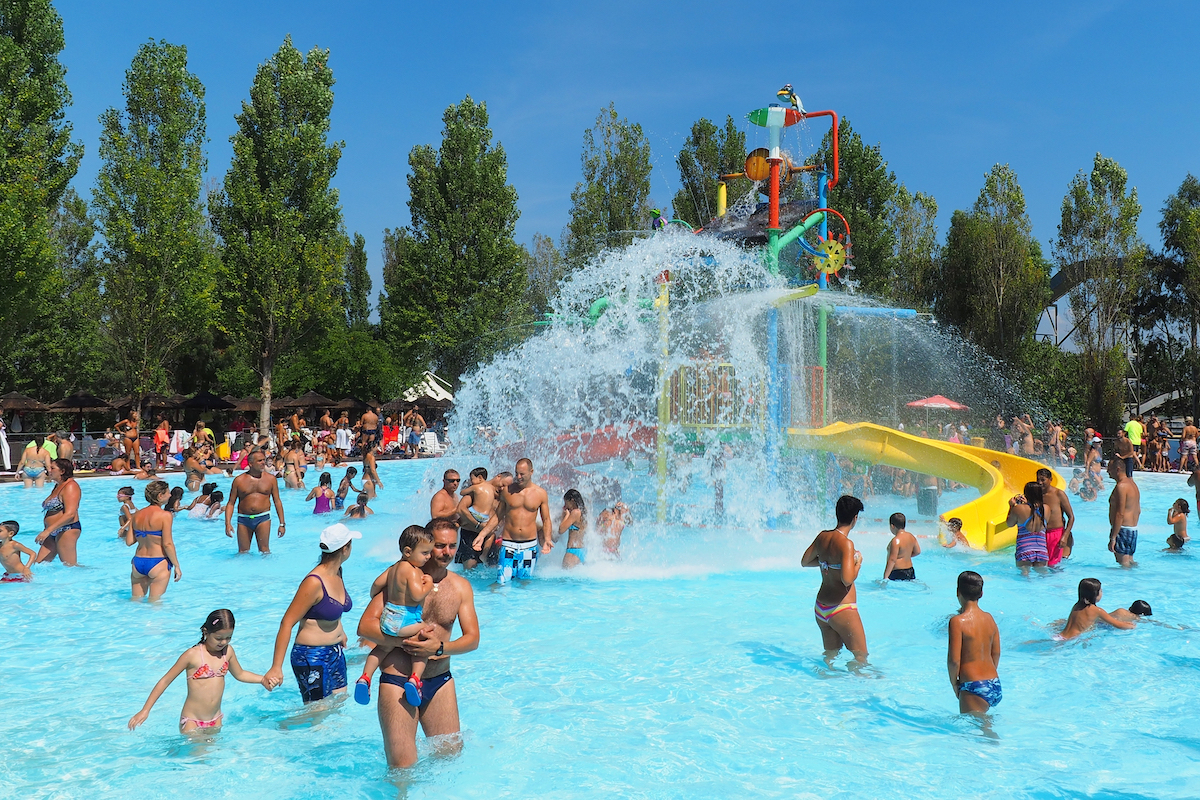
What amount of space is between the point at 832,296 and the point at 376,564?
8.93m

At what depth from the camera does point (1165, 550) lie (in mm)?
11898

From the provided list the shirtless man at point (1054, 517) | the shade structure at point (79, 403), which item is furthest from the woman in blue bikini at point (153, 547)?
the shade structure at point (79, 403)

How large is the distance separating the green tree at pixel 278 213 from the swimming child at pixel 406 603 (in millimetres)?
26653

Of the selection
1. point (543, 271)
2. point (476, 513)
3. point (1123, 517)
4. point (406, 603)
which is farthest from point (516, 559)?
point (543, 271)

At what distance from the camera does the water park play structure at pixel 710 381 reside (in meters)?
12.4

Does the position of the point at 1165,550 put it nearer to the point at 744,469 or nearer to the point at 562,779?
the point at 744,469

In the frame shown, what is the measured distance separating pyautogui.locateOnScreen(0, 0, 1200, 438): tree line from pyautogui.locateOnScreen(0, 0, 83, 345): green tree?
0.09 metres

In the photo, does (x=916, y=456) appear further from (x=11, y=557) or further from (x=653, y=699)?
(x=11, y=557)

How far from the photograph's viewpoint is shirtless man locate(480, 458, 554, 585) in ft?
29.8

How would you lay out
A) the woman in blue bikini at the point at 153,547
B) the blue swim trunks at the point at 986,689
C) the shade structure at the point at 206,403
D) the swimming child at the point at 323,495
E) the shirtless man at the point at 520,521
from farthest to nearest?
the shade structure at the point at 206,403
the swimming child at the point at 323,495
the shirtless man at the point at 520,521
the woman in blue bikini at the point at 153,547
the blue swim trunks at the point at 986,689

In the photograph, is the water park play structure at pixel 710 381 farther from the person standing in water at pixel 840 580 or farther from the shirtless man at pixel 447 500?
the person standing in water at pixel 840 580

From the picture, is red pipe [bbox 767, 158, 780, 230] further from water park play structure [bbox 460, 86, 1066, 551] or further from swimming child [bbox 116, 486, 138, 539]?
swimming child [bbox 116, 486, 138, 539]

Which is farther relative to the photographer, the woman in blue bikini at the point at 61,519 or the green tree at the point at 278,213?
the green tree at the point at 278,213

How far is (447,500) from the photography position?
361 inches
